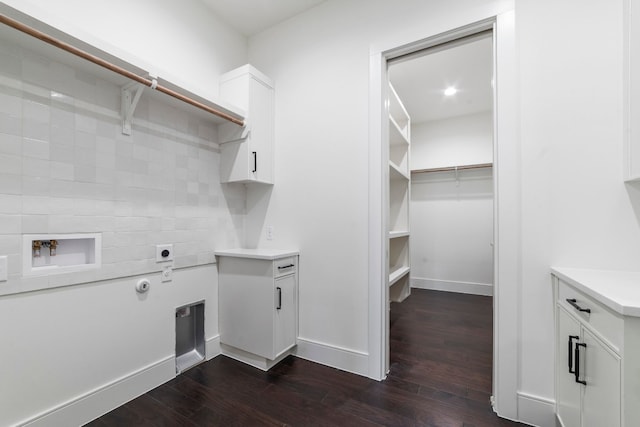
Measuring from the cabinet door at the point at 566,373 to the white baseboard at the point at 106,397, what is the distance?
234cm

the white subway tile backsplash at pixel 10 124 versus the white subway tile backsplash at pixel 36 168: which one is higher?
the white subway tile backsplash at pixel 10 124

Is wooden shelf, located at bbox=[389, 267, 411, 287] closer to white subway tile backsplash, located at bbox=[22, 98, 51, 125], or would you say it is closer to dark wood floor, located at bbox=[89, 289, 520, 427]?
dark wood floor, located at bbox=[89, 289, 520, 427]

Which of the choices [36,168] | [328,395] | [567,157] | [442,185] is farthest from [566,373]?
[442,185]

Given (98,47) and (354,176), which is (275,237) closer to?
(354,176)

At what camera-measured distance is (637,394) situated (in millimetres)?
834

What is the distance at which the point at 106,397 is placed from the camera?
5.12 feet

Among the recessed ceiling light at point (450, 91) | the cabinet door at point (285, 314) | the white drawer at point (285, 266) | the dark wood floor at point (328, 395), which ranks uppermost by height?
the recessed ceiling light at point (450, 91)

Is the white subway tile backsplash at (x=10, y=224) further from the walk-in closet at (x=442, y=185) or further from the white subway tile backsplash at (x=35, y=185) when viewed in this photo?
the walk-in closet at (x=442, y=185)

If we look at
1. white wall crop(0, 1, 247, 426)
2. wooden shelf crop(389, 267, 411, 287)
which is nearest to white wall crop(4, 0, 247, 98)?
white wall crop(0, 1, 247, 426)

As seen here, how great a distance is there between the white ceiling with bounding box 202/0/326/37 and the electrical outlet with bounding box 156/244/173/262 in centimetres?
201

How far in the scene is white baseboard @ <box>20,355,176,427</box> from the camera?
4.50 ft

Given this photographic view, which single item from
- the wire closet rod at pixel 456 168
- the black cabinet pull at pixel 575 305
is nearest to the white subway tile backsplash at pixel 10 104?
the black cabinet pull at pixel 575 305

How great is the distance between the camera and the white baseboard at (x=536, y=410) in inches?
55.8

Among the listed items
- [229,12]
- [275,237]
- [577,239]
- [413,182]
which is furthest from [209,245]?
[413,182]
